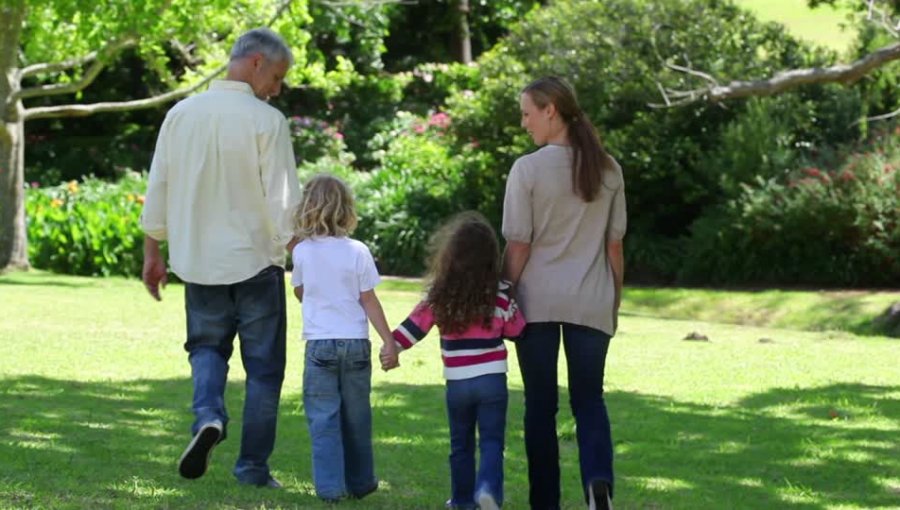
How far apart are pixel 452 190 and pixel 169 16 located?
22.2 feet

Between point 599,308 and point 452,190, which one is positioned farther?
point 452,190

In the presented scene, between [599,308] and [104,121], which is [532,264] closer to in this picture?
[599,308]

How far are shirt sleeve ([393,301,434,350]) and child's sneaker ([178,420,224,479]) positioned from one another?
88cm

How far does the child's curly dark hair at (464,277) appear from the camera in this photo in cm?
602

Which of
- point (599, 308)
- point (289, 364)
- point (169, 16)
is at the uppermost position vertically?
point (169, 16)

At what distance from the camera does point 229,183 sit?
21.7 feet

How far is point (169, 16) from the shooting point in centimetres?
1984

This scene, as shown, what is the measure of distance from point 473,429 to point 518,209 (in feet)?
2.99

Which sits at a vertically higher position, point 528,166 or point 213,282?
point 528,166

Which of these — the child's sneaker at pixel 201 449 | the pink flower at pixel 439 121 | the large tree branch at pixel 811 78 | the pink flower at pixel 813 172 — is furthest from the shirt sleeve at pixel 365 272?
the pink flower at pixel 439 121

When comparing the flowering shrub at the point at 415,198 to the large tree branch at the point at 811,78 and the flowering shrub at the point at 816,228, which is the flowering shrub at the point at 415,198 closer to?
the flowering shrub at the point at 816,228

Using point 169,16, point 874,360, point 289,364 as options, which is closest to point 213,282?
point 289,364

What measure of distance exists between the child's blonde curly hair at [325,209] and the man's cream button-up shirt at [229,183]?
139 millimetres

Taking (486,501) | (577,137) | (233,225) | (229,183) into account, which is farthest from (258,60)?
(486,501)
